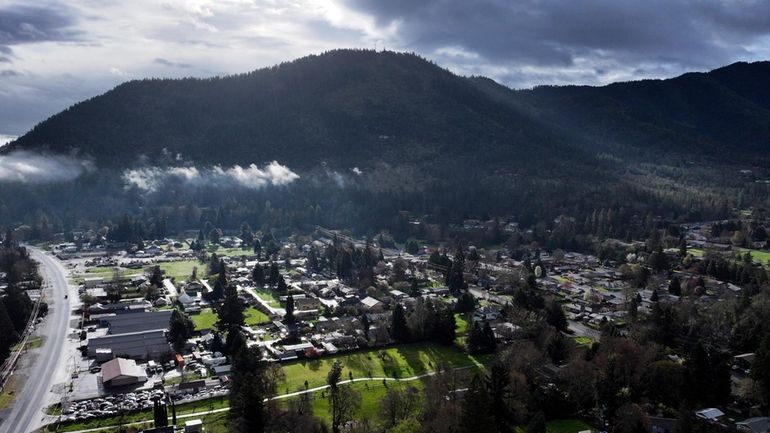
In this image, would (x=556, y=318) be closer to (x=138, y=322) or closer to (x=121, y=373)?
(x=121, y=373)

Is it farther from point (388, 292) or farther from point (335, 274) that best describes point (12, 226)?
point (388, 292)

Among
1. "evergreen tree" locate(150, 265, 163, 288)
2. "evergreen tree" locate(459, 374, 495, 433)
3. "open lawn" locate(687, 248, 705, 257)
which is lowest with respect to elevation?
"open lawn" locate(687, 248, 705, 257)

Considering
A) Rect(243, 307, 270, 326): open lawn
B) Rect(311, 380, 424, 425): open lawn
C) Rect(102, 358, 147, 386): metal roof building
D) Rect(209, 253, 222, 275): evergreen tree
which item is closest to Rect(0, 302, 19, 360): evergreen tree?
Rect(102, 358, 147, 386): metal roof building

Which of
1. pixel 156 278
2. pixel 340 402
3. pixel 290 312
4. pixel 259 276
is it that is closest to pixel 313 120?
pixel 259 276

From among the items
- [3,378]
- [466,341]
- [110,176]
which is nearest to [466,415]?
[466,341]

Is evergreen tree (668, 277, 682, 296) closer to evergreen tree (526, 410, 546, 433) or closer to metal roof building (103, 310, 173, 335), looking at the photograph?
evergreen tree (526, 410, 546, 433)

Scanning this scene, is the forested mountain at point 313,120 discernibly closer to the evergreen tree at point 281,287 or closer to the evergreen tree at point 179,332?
the evergreen tree at point 281,287

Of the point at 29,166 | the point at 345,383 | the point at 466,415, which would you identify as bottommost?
the point at 345,383
